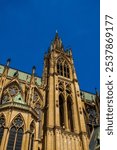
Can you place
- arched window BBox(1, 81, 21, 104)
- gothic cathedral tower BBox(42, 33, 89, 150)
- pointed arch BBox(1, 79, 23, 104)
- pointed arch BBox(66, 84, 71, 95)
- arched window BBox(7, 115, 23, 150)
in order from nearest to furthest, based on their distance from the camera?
arched window BBox(7, 115, 23, 150), gothic cathedral tower BBox(42, 33, 89, 150), arched window BBox(1, 81, 21, 104), pointed arch BBox(1, 79, 23, 104), pointed arch BBox(66, 84, 71, 95)

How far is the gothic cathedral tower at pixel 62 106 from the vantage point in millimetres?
30047

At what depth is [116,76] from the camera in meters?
8.45

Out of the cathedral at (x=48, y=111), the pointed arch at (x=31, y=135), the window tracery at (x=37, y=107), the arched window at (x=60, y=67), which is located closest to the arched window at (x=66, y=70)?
the cathedral at (x=48, y=111)

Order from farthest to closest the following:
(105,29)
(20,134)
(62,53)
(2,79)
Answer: (62,53)
(2,79)
(20,134)
(105,29)

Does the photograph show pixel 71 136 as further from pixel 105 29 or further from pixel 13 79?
pixel 105 29

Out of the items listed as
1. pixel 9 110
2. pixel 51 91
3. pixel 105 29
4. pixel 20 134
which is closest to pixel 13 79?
pixel 51 91

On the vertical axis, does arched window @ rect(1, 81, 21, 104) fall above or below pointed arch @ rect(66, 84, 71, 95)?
below

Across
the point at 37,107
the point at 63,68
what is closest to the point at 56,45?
the point at 63,68

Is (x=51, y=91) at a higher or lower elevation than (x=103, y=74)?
higher

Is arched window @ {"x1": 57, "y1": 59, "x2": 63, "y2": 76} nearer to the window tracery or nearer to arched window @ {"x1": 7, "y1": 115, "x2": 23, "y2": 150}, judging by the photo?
the window tracery

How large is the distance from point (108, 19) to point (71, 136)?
25.4 meters

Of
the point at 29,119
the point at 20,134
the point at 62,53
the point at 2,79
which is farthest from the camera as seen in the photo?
the point at 62,53

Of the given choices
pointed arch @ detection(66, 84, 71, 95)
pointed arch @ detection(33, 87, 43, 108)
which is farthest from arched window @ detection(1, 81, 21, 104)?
pointed arch @ detection(66, 84, 71, 95)

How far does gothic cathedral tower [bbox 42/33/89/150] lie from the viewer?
30047 millimetres
